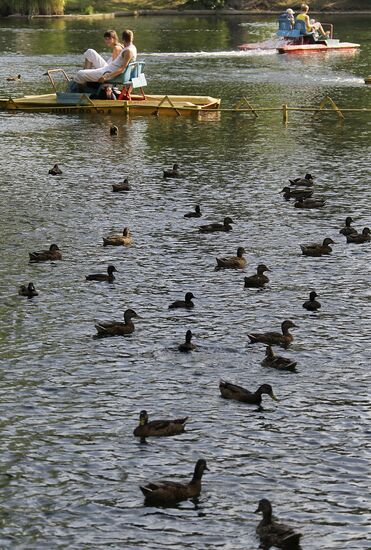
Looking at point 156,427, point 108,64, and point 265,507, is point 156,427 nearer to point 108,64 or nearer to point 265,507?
point 265,507

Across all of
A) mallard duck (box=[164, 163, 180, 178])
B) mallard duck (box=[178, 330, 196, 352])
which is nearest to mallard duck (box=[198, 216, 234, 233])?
mallard duck (box=[164, 163, 180, 178])

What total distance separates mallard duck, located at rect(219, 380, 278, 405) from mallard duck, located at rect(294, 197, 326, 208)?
15.6m

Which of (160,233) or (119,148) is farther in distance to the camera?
(119,148)

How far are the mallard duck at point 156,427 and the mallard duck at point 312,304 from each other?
7420 mm

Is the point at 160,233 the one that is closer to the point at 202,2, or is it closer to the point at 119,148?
the point at 119,148

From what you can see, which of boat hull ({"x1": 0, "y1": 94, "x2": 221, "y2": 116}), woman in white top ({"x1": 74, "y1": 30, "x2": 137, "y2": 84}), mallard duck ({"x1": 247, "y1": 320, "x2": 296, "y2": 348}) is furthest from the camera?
boat hull ({"x1": 0, "y1": 94, "x2": 221, "y2": 116})

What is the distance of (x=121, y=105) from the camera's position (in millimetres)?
55406

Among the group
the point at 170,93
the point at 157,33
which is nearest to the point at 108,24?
the point at 157,33

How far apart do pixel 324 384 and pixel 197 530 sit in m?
6.11

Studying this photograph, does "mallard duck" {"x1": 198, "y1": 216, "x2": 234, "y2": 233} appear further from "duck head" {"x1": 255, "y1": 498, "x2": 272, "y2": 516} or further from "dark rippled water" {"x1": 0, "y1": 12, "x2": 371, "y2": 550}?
"duck head" {"x1": 255, "y1": 498, "x2": 272, "y2": 516}

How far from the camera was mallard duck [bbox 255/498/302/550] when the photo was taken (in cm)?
1822

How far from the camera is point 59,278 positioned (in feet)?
102

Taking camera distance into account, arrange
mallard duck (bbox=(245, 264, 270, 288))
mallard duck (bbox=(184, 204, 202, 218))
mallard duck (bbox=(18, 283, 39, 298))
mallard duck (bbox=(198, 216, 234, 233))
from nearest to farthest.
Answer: mallard duck (bbox=(18, 283, 39, 298)), mallard duck (bbox=(245, 264, 270, 288)), mallard duck (bbox=(198, 216, 234, 233)), mallard duck (bbox=(184, 204, 202, 218))

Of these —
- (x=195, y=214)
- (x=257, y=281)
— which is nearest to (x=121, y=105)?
(x=195, y=214)
